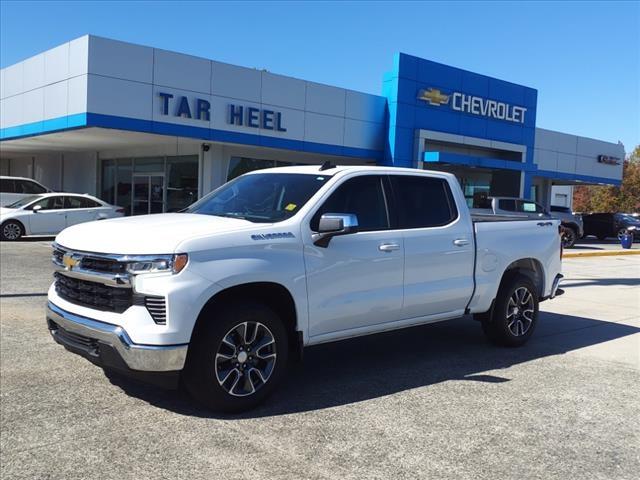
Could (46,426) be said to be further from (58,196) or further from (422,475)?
(58,196)

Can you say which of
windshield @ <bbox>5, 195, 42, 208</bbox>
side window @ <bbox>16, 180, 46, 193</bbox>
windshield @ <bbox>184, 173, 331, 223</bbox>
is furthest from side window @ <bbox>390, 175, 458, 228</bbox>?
side window @ <bbox>16, 180, 46, 193</bbox>

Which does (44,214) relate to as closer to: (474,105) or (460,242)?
(460,242)

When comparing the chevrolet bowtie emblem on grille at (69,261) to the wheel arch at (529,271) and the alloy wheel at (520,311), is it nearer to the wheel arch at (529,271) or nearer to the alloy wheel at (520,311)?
the wheel arch at (529,271)

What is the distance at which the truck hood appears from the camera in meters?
4.35

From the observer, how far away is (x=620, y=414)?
4.99 meters

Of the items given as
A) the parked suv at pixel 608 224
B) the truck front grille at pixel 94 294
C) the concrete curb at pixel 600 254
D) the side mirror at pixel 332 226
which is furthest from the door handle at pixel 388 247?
the parked suv at pixel 608 224

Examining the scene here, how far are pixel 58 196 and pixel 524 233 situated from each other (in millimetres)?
15542

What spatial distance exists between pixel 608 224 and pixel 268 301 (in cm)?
3183

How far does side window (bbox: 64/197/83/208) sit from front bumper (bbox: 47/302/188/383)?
15.5 m

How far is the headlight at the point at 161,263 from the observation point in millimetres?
4277

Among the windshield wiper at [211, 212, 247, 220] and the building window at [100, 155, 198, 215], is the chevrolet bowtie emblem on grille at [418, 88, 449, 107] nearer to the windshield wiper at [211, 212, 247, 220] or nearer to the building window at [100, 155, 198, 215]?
the building window at [100, 155, 198, 215]

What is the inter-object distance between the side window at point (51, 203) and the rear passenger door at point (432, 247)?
15.3m

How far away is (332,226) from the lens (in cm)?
490

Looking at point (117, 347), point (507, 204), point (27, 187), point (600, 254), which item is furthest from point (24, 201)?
point (600, 254)
